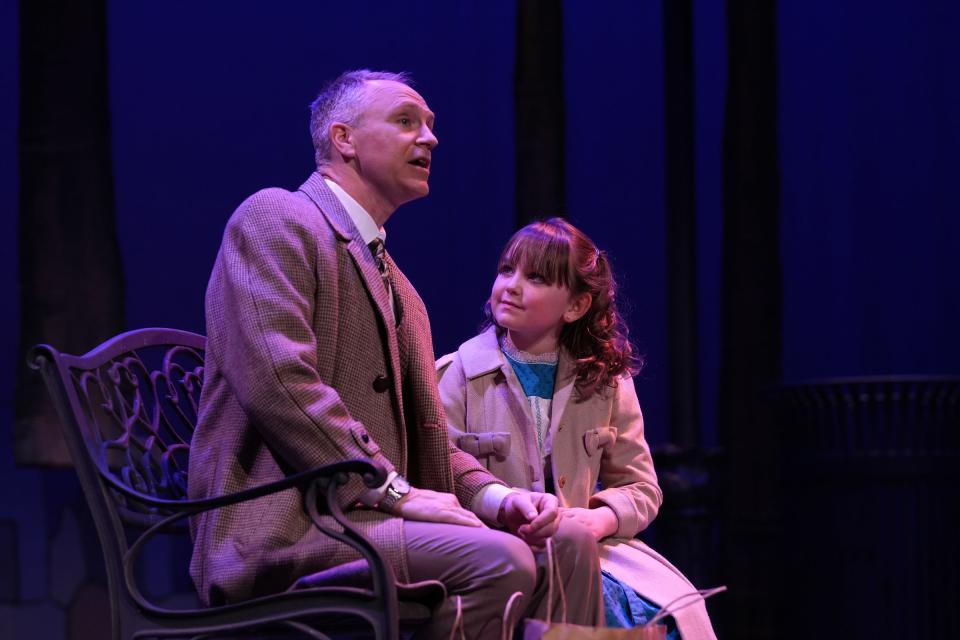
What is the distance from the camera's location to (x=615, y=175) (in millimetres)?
5375

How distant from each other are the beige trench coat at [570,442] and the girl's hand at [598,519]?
0.02m

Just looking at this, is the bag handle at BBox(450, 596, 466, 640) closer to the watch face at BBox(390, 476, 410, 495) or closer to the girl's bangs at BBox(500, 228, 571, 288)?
the watch face at BBox(390, 476, 410, 495)

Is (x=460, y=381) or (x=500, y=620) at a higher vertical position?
(x=460, y=381)

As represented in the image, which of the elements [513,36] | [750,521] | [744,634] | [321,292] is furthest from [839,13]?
[321,292]

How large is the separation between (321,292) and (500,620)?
71 centimetres

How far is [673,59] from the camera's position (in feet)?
17.0

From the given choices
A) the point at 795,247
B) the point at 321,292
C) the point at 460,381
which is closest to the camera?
the point at 321,292

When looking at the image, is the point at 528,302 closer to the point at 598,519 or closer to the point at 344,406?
the point at 598,519

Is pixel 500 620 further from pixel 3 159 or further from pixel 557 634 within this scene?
pixel 3 159

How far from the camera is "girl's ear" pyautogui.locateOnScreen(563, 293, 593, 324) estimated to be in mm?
2918

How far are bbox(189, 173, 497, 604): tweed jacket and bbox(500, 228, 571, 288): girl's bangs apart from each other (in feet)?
1.63

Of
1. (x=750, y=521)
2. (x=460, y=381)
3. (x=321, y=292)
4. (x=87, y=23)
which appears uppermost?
(x=87, y=23)

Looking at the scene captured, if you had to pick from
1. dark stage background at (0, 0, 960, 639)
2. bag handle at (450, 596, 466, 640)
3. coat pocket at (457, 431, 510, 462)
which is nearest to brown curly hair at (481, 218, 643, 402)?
coat pocket at (457, 431, 510, 462)

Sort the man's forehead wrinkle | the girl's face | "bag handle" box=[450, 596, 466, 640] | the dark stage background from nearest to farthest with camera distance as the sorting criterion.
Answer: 1. "bag handle" box=[450, 596, 466, 640]
2. the man's forehead wrinkle
3. the girl's face
4. the dark stage background
